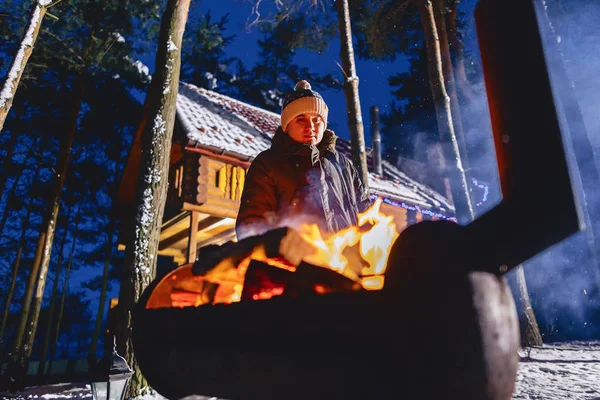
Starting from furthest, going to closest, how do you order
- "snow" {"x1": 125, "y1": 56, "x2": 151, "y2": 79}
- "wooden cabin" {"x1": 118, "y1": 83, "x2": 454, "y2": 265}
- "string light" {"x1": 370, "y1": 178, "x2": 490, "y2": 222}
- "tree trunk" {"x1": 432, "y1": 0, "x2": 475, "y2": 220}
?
"snow" {"x1": 125, "y1": 56, "x2": 151, "y2": 79} < "string light" {"x1": 370, "y1": 178, "x2": 490, "y2": 222} < "tree trunk" {"x1": 432, "y1": 0, "x2": 475, "y2": 220} < "wooden cabin" {"x1": 118, "y1": 83, "x2": 454, "y2": 265}

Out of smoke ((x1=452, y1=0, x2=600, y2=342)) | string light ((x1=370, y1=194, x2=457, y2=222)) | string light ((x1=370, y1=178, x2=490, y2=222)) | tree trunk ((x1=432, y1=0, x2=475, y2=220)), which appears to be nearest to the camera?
tree trunk ((x1=432, y1=0, x2=475, y2=220))

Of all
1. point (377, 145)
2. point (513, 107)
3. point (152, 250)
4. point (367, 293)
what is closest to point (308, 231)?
point (367, 293)

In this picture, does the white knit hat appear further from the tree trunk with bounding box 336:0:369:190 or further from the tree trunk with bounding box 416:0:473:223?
the tree trunk with bounding box 416:0:473:223

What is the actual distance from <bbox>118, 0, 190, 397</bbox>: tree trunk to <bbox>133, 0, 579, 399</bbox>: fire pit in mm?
4075

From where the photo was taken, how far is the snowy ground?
181 inches

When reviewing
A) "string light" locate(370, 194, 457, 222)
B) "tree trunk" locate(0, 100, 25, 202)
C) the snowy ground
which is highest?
"tree trunk" locate(0, 100, 25, 202)

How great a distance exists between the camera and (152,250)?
5523 millimetres

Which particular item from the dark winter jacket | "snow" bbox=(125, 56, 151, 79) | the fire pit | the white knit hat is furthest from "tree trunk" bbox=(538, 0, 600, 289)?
"snow" bbox=(125, 56, 151, 79)

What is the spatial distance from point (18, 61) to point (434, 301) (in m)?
9.79

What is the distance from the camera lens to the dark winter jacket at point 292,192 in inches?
101

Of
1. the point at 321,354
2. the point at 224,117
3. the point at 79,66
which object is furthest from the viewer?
the point at 79,66

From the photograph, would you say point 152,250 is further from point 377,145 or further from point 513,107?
point 377,145

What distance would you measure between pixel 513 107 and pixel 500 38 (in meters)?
0.27

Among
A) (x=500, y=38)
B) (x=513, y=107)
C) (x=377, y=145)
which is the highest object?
(x=377, y=145)
